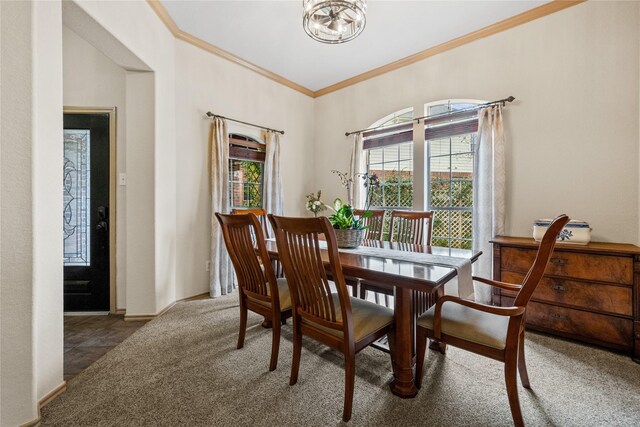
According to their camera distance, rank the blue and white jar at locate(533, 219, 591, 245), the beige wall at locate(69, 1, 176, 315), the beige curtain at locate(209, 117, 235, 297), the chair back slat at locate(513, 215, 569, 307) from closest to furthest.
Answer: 1. the chair back slat at locate(513, 215, 569, 307)
2. the blue and white jar at locate(533, 219, 591, 245)
3. the beige wall at locate(69, 1, 176, 315)
4. the beige curtain at locate(209, 117, 235, 297)

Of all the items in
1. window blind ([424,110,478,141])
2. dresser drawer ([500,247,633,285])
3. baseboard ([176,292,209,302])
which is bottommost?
baseboard ([176,292,209,302])

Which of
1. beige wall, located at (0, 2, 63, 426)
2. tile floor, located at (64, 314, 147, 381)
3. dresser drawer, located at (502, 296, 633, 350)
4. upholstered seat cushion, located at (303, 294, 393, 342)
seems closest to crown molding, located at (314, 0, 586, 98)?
dresser drawer, located at (502, 296, 633, 350)

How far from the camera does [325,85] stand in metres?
4.49

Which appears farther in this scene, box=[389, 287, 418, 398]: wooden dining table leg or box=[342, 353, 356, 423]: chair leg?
box=[389, 287, 418, 398]: wooden dining table leg

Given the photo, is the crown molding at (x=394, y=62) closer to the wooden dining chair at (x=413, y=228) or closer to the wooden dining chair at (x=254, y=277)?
the wooden dining chair at (x=413, y=228)

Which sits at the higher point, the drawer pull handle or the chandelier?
A: the chandelier

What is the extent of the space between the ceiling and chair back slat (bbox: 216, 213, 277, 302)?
2.28 m

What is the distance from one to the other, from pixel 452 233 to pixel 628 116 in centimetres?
185

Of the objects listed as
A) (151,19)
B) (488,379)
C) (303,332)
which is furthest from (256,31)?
(488,379)

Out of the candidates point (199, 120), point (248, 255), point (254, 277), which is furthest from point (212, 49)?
point (254, 277)

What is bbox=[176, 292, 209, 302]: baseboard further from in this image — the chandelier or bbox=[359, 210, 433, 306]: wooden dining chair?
the chandelier

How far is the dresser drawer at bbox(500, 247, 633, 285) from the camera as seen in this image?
77.9 inches

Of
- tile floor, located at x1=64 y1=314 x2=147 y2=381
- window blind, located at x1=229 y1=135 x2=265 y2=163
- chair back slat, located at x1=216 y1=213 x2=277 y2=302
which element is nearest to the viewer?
chair back slat, located at x1=216 y1=213 x2=277 y2=302

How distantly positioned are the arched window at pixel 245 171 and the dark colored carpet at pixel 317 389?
205cm
